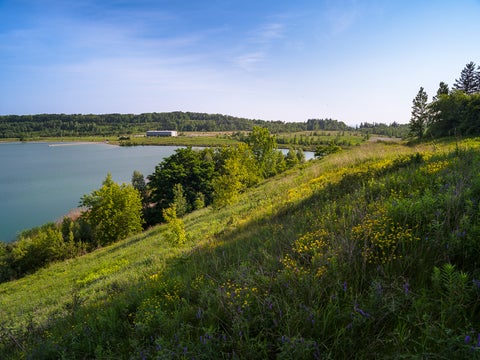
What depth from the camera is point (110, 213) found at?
27219mm

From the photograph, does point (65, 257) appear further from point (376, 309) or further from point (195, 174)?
point (376, 309)

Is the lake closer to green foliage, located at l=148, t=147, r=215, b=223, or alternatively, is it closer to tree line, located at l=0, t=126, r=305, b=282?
tree line, located at l=0, t=126, r=305, b=282

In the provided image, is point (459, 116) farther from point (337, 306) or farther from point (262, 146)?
point (337, 306)

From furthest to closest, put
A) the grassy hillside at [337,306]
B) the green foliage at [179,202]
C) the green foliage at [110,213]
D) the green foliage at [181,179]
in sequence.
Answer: the green foliage at [181,179] → the green foliage at [179,202] → the green foliage at [110,213] → the grassy hillside at [337,306]

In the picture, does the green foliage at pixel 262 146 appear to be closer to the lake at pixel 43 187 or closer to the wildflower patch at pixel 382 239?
the lake at pixel 43 187

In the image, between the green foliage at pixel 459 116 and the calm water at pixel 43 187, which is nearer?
the green foliage at pixel 459 116

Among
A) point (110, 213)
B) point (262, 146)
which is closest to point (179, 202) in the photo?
point (110, 213)

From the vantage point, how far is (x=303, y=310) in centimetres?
249

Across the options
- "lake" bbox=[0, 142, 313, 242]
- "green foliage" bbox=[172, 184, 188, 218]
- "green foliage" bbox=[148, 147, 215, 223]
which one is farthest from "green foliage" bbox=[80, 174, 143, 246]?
"lake" bbox=[0, 142, 313, 242]

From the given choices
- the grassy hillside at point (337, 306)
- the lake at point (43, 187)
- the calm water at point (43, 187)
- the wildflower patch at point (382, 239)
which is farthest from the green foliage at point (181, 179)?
the wildflower patch at point (382, 239)

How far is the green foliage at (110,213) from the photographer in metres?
26.9

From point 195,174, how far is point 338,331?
41.8m

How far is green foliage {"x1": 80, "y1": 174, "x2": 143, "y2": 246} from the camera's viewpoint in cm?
2692

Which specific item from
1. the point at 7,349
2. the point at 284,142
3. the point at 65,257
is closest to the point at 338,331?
the point at 7,349
